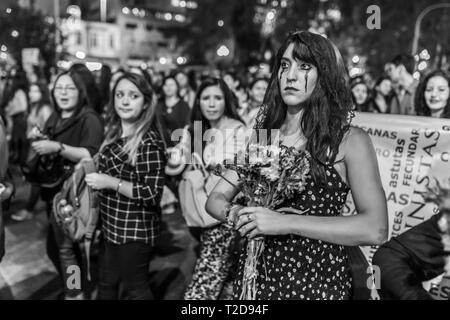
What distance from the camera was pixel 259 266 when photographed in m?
2.06

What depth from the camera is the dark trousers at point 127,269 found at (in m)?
3.35

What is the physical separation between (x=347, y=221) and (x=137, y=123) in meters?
2.09

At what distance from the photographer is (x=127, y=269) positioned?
132 inches

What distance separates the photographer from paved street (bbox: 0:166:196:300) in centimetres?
442

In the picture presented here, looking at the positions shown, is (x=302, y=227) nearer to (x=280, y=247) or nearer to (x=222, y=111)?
(x=280, y=247)

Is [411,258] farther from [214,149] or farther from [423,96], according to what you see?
[423,96]

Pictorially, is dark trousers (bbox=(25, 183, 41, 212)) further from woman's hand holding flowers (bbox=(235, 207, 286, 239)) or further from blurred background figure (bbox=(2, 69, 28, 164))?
woman's hand holding flowers (bbox=(235, 207, 286, 239))

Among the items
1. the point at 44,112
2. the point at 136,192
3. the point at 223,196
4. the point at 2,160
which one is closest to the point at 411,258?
the point at 223,196

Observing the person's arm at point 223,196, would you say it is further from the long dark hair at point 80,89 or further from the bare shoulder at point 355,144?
the long dark hair at point 80,89

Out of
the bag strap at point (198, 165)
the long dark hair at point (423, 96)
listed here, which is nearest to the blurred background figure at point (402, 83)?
the long dark hair at point (423, 96)

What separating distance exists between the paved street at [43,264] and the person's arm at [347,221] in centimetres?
287

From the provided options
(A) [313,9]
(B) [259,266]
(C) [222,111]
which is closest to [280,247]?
(B) [259,266]

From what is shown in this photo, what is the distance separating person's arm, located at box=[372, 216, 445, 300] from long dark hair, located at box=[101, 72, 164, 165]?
2.05 m
